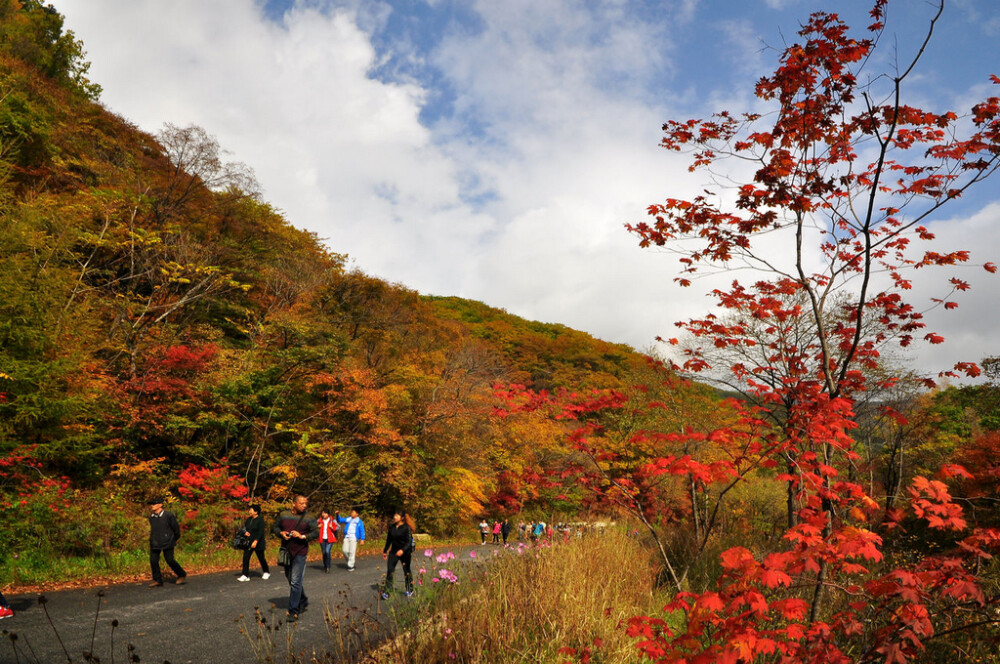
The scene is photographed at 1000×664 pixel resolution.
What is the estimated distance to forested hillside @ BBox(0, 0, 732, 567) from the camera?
1229 centimetres

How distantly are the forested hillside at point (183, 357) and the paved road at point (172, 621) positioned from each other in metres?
3.17

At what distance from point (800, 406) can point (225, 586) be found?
1057cm

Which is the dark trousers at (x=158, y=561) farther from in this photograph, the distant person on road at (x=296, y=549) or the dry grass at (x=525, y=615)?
the dry grass at (x=525, y=615)

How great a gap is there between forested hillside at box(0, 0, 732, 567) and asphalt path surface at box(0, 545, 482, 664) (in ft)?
10.3

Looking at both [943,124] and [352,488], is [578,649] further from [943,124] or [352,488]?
[352,488]

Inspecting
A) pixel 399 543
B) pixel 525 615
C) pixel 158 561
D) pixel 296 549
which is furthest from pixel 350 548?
pixel 525 615

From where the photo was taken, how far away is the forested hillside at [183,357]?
1229 cm

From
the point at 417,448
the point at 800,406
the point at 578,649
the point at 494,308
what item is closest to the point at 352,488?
the point at 417,448

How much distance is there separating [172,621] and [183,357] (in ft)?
45.0

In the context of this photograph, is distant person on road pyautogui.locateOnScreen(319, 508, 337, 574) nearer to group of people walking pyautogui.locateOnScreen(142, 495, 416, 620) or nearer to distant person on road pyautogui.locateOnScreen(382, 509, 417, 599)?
group of people walking pyautogui.locateOnScreen(142, 495, 416, 620)

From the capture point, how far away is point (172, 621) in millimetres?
7035

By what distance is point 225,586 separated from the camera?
32.0 feet

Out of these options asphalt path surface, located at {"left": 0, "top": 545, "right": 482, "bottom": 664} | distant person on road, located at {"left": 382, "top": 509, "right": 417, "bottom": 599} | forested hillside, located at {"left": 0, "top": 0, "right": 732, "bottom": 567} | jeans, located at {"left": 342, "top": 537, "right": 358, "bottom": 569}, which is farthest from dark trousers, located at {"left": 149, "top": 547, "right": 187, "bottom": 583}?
jeans, located at {"left": 342, "top": 537, "right": 358, "bottom": 569}

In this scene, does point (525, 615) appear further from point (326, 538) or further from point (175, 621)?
point (326, 538)
